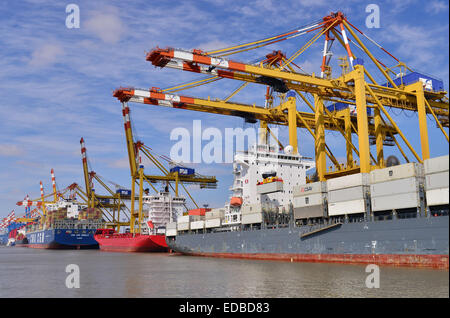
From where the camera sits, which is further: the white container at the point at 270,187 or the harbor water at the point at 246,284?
the white container at the point at 270,187

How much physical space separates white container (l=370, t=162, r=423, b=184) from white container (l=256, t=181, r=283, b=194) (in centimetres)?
1003

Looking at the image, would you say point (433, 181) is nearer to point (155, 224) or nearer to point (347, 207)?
point (347, 207)

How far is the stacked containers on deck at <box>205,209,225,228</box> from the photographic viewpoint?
3906cm

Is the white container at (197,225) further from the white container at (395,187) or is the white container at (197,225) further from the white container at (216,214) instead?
the white container at (395,187)

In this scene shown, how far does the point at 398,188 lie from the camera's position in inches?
920

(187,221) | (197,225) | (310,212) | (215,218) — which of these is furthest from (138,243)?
(310,212)

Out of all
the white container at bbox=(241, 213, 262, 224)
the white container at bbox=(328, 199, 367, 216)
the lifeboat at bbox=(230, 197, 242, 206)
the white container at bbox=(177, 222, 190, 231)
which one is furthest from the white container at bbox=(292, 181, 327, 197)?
the white container at bbox=(177, 222, 190, 231)

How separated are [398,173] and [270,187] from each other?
42.1 feet

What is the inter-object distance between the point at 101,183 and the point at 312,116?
2144 inches

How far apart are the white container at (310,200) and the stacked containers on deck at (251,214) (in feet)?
12.8

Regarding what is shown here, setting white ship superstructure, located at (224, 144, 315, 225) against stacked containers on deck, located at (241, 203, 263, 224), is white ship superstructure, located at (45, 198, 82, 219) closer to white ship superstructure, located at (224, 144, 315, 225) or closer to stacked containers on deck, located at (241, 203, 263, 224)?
white ship superstructure, located at (224, 144, 315, 225)

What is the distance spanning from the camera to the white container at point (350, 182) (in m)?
25.8

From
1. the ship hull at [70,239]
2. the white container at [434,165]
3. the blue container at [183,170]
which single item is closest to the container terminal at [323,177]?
the white container at [434,165]
